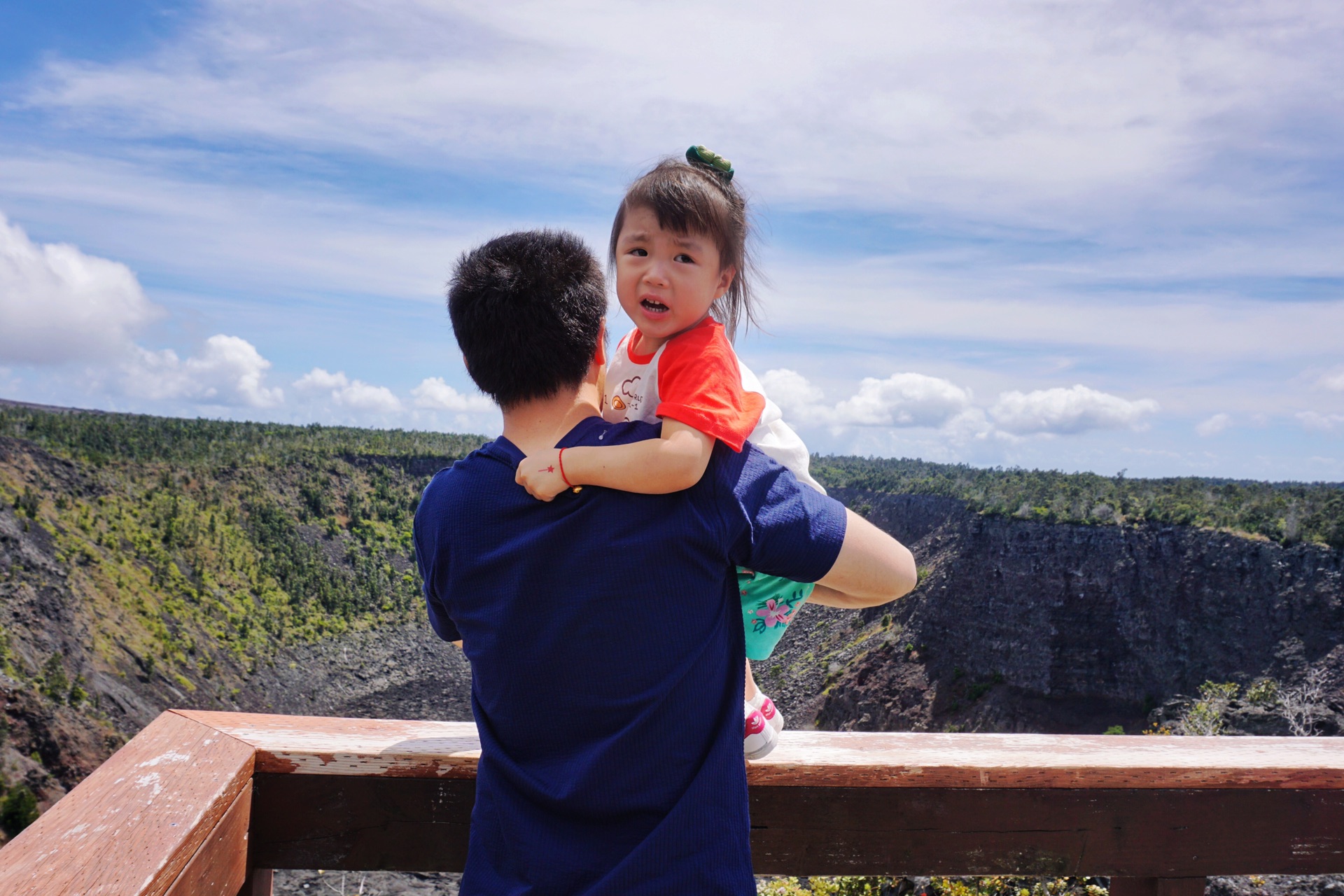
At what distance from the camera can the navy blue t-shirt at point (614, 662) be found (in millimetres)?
1135

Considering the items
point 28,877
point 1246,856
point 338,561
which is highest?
point 28,877

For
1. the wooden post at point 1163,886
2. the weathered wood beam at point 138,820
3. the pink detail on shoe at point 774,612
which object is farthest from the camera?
the wooden post at point 1163,886

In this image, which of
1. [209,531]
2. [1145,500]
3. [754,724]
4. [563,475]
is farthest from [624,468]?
[209,531]

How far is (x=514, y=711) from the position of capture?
1194 millimetres

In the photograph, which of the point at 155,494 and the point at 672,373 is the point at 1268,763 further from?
the point at 155,494

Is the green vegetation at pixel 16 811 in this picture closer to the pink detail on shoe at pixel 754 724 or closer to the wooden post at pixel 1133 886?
the pink detail on shoe at pixel 754 724

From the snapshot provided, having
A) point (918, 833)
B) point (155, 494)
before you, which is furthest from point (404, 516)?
point (918, 833)

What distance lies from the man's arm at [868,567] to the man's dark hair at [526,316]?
0.48 metres

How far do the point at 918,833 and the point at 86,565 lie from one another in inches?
1621

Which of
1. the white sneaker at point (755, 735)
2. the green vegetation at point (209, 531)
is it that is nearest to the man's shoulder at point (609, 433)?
the white sneaker at point (755, 735)

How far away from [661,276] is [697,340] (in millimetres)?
149

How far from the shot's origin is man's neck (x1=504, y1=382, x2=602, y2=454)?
1.27 metres

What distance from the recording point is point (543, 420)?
128 cm

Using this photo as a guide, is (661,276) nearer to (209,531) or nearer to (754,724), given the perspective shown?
(754,724)
